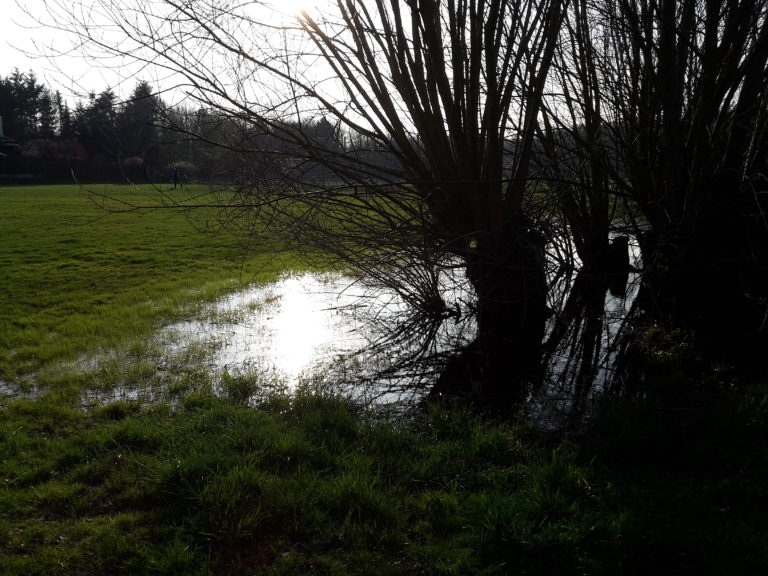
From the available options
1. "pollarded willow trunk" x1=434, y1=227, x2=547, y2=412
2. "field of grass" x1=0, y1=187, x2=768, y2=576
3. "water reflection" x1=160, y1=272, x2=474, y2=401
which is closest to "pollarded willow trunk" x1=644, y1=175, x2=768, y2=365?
"field of grass" x1=0, y1=187, x2=768, y2=576

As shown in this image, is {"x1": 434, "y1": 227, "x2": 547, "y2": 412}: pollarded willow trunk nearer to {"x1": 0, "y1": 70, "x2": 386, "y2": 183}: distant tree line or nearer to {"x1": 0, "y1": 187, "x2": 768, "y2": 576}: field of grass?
{"x1": 0, "y1": 187, "x2": 768, "y2": 576}: field of grass

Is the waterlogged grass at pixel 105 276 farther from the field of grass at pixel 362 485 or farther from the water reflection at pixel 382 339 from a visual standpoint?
the field of grass at pixel 362 485

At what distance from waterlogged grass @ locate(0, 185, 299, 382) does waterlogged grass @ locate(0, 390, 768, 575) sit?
6.74 feet

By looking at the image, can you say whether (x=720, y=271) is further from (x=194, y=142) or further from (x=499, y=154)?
(x=194, y=142)

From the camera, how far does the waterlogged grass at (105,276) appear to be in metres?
6.99

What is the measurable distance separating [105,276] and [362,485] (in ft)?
31.6

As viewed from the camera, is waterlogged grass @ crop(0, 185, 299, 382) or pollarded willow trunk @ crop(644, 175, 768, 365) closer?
pollarded willow trunk @ crop(644, 175, 768, 365)

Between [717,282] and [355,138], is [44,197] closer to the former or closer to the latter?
[355,138]

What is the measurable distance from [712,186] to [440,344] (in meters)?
3.41

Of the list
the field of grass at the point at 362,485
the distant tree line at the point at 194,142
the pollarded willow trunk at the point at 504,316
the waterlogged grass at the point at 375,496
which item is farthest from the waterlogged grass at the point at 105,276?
the pollarded willow trunk at the point at 504,316

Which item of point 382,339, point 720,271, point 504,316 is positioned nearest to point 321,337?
point 382,339

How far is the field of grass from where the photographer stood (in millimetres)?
2986

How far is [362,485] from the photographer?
3586 millimetres

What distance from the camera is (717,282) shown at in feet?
21.4
